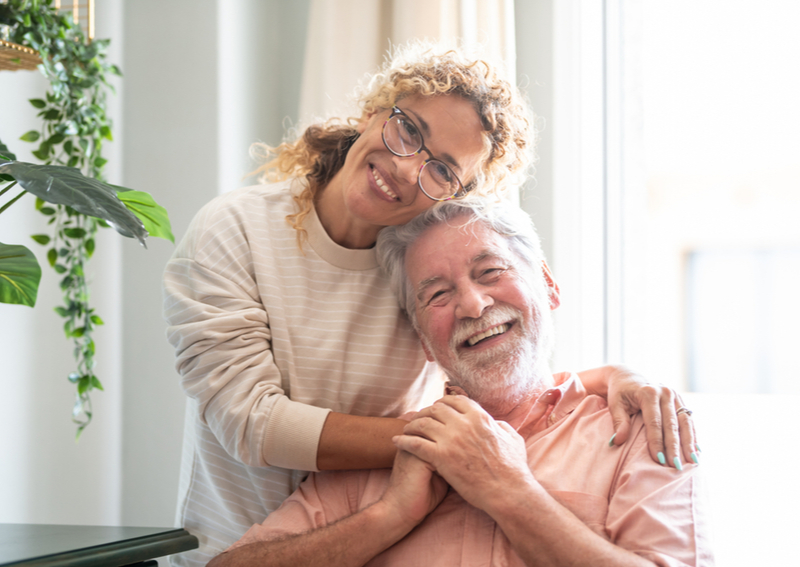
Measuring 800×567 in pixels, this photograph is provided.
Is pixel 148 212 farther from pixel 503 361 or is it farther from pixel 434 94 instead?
pixel 503 361

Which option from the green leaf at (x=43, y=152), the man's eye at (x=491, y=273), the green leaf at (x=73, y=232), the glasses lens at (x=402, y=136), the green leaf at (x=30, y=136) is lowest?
the man's eye at (x=491, y=273)

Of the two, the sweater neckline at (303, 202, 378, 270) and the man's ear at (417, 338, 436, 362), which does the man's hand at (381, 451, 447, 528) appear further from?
the sweater neckline at (303, 202, 378, 270)

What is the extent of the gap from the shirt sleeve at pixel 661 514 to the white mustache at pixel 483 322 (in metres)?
0.38

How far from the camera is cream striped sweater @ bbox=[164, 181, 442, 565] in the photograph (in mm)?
1283

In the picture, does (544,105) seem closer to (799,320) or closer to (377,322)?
(377,322)

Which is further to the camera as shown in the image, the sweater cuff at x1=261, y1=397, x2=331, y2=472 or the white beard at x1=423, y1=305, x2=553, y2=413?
the white beard at x1=423, y1=305, x2=553, y2=413

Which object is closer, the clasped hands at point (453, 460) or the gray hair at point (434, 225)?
the clasped hands at point (453, 460)

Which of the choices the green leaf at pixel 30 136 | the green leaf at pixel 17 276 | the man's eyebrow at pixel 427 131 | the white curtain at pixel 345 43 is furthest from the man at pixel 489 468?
the green leaf at pixel 30 136

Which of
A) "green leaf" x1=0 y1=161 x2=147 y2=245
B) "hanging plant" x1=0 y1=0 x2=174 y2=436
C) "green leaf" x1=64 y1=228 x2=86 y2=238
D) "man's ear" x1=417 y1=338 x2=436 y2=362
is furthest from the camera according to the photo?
"green leaf" x1=64 y1=228 x2=86 y2=238

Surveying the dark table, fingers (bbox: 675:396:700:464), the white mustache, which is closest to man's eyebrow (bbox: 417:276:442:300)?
the white mustache

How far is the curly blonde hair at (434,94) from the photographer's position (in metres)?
1.39

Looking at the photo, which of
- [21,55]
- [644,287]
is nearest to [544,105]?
[644,287]

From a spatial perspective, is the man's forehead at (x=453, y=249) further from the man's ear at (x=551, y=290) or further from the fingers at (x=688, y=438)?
the fingers at (x=688, y=438)

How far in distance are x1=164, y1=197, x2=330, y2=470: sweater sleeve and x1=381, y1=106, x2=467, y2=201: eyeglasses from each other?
40 cm
